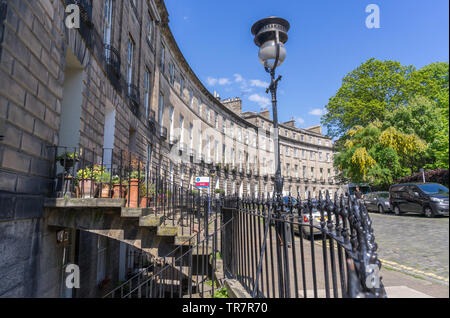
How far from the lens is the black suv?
1.09 meters

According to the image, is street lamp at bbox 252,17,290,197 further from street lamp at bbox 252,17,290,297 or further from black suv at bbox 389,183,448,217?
black suv at bbox 389,183,448,217

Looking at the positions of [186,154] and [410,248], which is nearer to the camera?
[410,248]

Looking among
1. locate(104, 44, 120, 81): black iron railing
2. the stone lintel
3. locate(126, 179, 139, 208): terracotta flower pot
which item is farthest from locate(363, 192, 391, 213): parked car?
locate(104, 44, 120, 81): black iron railing

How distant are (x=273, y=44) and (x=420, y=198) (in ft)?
19.2

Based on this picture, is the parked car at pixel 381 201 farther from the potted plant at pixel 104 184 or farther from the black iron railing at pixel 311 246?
the potted plant at pixel 104 184

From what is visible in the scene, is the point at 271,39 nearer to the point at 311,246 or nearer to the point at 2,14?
the point at 2,14

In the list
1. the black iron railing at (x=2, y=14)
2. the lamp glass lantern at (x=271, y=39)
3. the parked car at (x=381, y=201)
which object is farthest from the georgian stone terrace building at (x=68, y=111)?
the lamp glass lantern at (x=271, y=39)

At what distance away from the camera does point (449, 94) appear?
829 millimetres

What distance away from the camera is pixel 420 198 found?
1.27 meters

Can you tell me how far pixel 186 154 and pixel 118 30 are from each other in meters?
12.6

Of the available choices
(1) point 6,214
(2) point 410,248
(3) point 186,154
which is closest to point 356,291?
(2) point 410,248

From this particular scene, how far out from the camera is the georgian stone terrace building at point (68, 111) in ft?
13.1

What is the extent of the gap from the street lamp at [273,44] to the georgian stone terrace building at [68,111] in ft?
3.96
